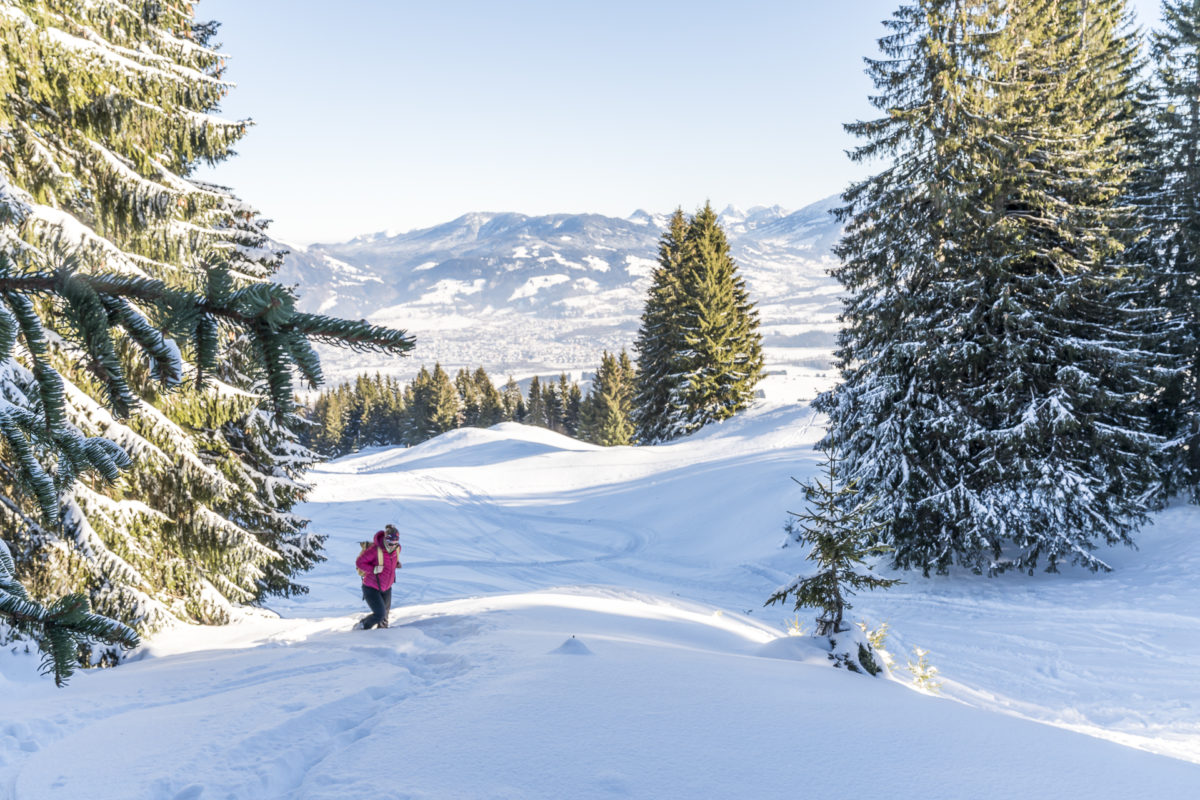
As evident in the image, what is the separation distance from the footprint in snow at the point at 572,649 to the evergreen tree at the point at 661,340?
28574mm

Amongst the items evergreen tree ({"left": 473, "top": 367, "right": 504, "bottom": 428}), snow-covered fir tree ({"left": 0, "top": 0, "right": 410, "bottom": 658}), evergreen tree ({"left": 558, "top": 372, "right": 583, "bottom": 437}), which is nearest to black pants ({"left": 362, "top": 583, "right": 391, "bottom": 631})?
snow-covered fir tree ({"left": 0, "top": 0, "right": 410, "bottom": 658})

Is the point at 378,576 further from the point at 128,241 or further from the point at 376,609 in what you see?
the point at 128,241

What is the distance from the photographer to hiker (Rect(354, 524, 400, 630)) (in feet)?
28.9

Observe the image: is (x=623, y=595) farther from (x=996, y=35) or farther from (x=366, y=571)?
(x=996, y=35)

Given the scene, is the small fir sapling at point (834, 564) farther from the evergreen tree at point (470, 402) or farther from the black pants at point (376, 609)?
the evergreen tree at point (470, 402)

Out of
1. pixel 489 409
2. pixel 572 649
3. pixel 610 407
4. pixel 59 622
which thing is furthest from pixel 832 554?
pixel 489 409

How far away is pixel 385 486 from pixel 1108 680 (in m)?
23.5

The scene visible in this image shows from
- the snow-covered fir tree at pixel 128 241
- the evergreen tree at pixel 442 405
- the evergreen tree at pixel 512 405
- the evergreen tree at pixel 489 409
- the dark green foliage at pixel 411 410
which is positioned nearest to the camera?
the snow-covered fir tree at pixel 128 241

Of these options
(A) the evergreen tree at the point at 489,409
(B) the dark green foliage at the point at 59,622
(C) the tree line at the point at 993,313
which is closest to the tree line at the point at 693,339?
(C) the tree line at the point at 993,313

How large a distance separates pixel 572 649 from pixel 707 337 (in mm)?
27993

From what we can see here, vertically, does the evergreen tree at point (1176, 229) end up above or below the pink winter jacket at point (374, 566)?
above

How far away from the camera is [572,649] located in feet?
19.7

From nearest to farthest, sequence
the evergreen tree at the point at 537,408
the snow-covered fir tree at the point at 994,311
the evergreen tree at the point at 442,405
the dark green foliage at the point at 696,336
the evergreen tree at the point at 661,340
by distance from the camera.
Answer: the snow-covered fir tree at the point at 994,311
the dark green foliage at the point at 696,336
the evergreen tree at the point at 661,340
the evergreen tree at the point at 442,405
the evergreen tree at the point at 537,408

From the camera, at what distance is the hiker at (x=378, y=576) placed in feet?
28.9
